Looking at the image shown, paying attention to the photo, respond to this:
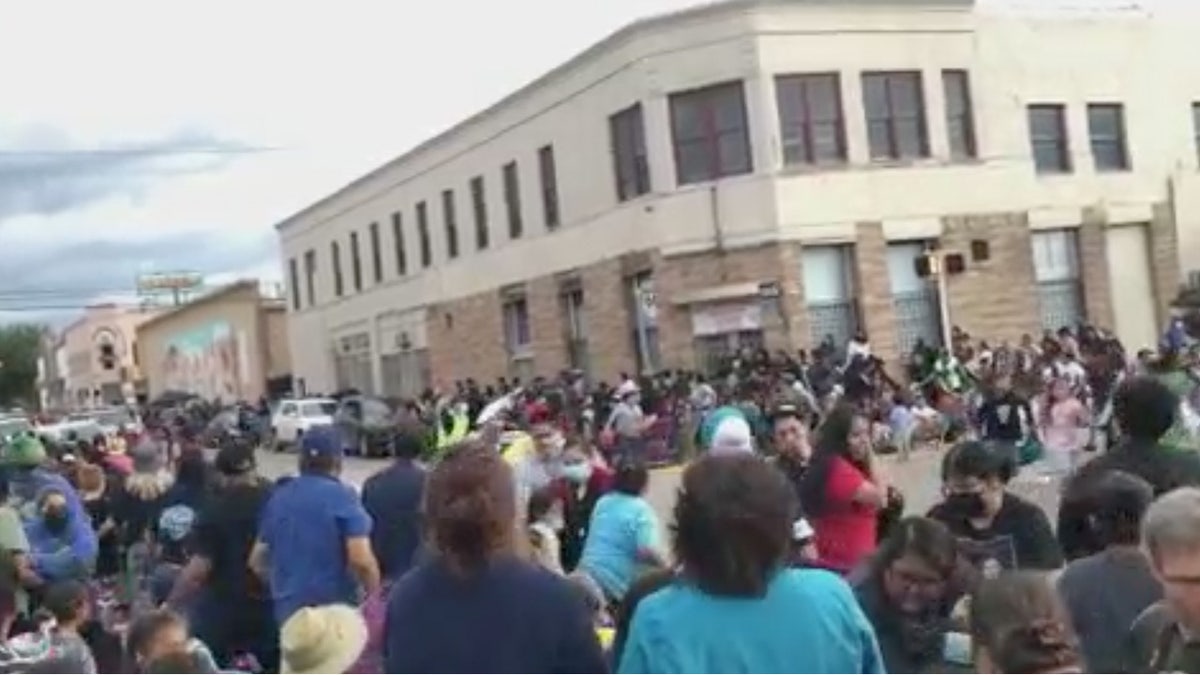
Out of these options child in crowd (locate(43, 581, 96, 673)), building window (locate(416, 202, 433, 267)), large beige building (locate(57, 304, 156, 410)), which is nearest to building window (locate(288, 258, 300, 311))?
building window (locate(416, 202, 433, 267))

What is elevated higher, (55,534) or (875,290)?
(875,290)

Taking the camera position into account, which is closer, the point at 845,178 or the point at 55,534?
the point at 55,534

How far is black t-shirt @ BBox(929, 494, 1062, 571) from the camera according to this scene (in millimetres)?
5844

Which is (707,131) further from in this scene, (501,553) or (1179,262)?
(501,553)

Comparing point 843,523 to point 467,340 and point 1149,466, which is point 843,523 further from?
point 467,340

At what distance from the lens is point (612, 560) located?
829 cm

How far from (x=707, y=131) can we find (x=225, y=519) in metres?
27.2

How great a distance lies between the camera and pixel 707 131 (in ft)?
115

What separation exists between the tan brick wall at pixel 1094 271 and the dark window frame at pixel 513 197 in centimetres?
1334

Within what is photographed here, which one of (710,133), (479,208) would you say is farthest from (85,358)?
(710,133)

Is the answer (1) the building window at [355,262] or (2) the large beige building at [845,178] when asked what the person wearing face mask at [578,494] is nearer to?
(2) the large beige building at [845,178]

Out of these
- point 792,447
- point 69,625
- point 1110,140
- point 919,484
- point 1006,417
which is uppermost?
point 1110,140

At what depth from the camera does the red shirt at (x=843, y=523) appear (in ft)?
24.6

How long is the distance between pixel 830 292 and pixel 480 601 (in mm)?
30235
